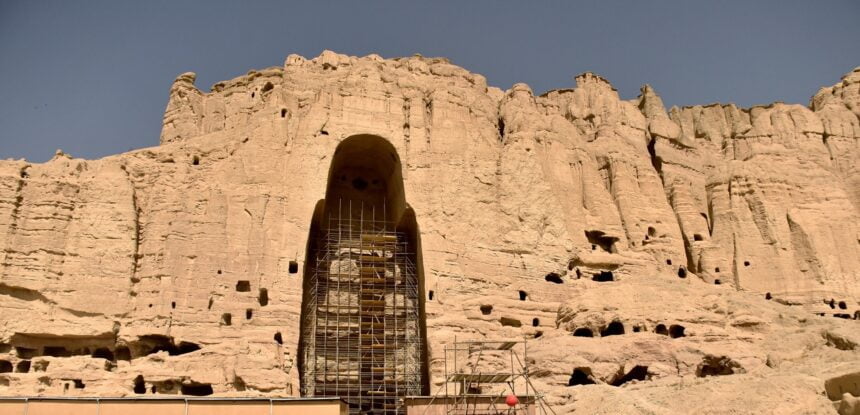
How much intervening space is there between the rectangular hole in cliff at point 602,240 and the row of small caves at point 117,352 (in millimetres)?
12184

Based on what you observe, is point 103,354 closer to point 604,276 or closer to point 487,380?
point 487,380

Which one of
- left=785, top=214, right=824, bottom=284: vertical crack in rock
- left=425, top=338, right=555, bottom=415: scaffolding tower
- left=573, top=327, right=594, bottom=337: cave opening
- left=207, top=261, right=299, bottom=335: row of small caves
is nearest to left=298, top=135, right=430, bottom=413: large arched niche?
left=207, top=261, right=299, bottom=335: row of small caves

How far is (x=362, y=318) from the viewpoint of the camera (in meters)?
29.5

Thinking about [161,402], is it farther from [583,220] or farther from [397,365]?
[583,220]

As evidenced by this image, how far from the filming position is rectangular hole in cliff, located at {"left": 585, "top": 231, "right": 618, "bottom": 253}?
3228cm

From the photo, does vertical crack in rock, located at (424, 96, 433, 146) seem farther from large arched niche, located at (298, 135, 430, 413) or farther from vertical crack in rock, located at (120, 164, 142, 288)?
vertical crack in rock, located at (120, 164, 142, 288)

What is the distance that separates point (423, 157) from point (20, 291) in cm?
1283

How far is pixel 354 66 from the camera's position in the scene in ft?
105

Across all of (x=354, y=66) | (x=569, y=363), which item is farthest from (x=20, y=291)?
(x=569, y=363)

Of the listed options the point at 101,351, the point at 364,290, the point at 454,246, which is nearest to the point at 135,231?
the point at 101,351

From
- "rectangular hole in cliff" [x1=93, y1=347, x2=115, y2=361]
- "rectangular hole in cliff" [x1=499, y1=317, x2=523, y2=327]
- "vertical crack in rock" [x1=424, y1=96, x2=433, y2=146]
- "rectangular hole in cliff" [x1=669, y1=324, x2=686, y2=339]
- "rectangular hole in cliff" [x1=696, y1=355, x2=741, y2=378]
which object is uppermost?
"vertical crack in rock" [x1=424, y1=96, x2=433, y2=146]

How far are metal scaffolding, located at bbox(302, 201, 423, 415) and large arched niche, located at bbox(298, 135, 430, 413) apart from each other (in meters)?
0.03

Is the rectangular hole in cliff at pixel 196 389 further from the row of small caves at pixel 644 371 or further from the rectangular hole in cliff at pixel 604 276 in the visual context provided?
the rectangular hole in cliff at pixel 604 276

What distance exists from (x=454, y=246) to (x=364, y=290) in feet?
11.3
